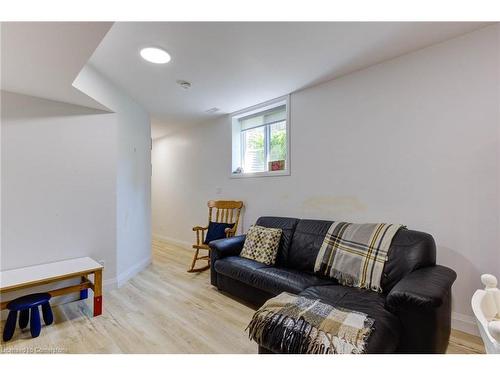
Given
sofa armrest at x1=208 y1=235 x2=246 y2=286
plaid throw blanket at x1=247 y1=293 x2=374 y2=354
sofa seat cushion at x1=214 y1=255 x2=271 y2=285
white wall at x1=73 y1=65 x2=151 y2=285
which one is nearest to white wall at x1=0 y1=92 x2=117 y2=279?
white wall at x1=73 y1=65 x2=151 y2=285

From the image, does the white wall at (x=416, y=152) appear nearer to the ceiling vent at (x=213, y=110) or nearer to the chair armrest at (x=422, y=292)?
the chair armrest at (x=422, y=292)

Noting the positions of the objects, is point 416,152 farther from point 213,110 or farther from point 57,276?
point 57,276

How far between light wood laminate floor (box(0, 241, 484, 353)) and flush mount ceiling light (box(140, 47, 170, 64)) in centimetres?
231

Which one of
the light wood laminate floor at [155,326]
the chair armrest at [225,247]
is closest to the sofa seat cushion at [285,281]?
the light wood laminate floor at [155,326]

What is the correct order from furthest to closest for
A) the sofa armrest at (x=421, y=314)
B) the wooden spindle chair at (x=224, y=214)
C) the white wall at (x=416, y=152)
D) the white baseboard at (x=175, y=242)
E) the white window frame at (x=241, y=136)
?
the white baseboard at (x=175, y=242)
the wooden spindle chair at (x=224, y=214)
the white window frame at (x=241, y=136)
the white wall at (x=416, y=152)
the sofa armrest at (x=421, y=314)

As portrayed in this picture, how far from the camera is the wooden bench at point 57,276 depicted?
182 centimetres

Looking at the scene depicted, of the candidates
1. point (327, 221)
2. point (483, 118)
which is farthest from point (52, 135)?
point (483, 118)

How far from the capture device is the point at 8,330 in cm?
175

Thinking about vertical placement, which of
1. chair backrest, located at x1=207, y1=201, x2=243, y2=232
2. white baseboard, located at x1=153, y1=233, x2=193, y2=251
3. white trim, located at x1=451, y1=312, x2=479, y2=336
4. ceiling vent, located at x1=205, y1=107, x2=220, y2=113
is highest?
ceiling vent, located at x1=205, y1=107, x2=220, y2=113

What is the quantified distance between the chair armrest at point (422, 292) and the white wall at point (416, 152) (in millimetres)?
552

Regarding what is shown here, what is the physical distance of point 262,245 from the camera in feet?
8.39

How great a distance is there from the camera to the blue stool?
175 cm

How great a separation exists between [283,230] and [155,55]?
7.00 feet

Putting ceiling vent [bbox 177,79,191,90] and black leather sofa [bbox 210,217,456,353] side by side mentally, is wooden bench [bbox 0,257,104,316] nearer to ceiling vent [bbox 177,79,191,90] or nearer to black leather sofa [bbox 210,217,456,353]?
black leather sofa [bbox 210,217,456,353]
